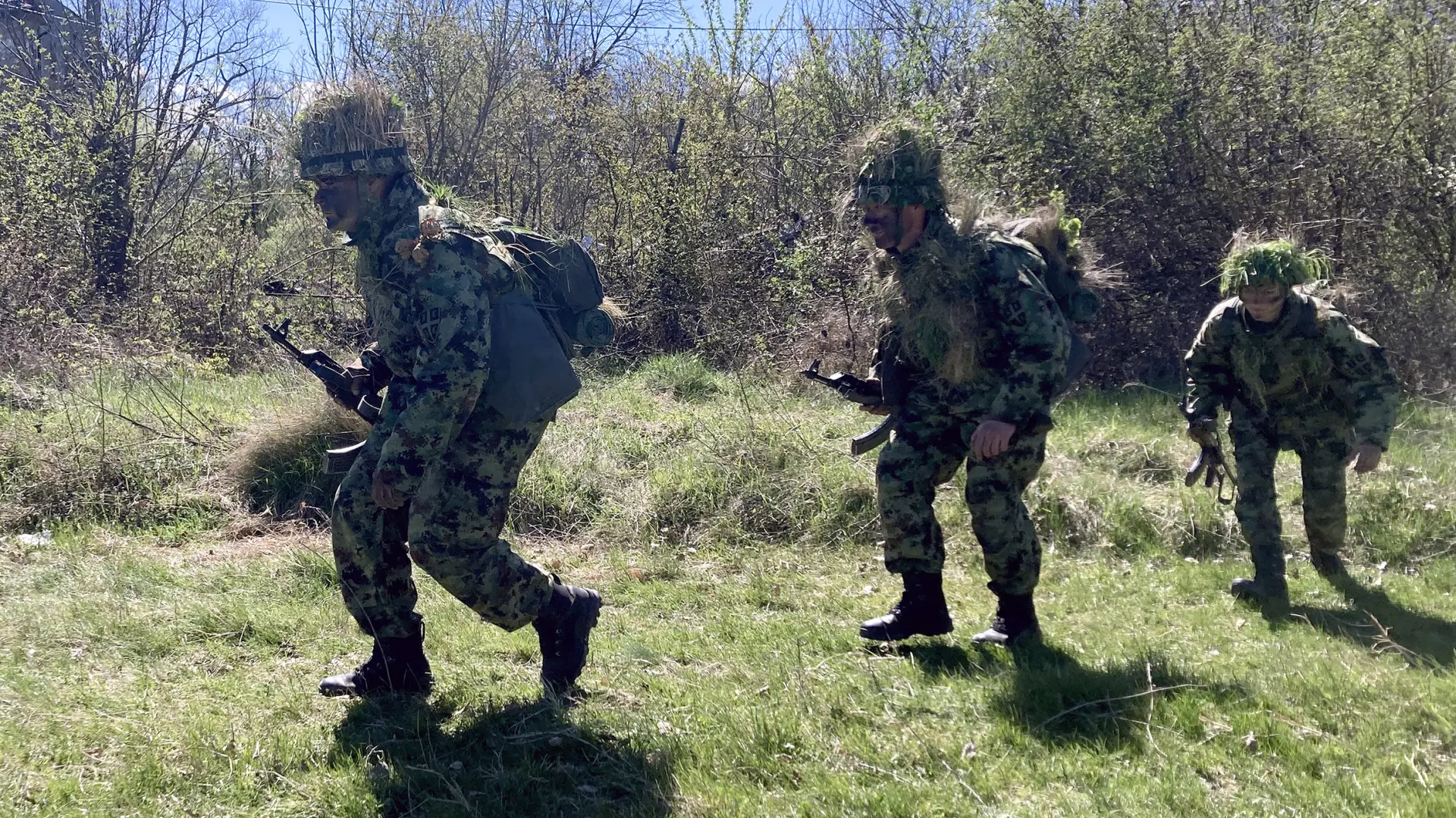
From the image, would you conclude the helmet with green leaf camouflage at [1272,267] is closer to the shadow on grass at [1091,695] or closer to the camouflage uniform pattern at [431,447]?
the shadow on grass at [1091,695]

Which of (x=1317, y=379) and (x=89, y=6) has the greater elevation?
(x=89, y=6)

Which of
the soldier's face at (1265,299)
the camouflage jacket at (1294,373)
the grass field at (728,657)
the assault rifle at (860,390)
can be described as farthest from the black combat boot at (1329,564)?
the assault rifle at (860,390)

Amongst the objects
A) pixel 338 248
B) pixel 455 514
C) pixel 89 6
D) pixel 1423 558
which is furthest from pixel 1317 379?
pixel 89 6

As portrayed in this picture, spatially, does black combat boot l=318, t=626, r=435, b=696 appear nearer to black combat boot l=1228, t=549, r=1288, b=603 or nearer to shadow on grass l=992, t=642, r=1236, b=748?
shadow on grass l=992, t=642, r=1236, b=748

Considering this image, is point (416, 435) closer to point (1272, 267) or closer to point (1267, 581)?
point (1272, 267)

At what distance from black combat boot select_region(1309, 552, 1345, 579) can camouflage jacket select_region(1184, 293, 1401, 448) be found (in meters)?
0.80

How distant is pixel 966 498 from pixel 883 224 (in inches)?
45.7

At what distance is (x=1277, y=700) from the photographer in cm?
365

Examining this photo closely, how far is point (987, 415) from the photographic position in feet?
13.2

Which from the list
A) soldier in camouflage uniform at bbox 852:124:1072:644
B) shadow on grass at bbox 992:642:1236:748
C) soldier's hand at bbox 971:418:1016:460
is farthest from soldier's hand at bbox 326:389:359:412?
shadow on grass at bbox 992:642:1236:748

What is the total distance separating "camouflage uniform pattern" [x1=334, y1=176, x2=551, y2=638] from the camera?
3365mm

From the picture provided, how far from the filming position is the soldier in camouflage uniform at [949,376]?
12.9 feet

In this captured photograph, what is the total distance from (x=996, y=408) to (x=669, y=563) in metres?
2.60

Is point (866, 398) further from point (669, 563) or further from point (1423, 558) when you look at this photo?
point (1423, 558)
